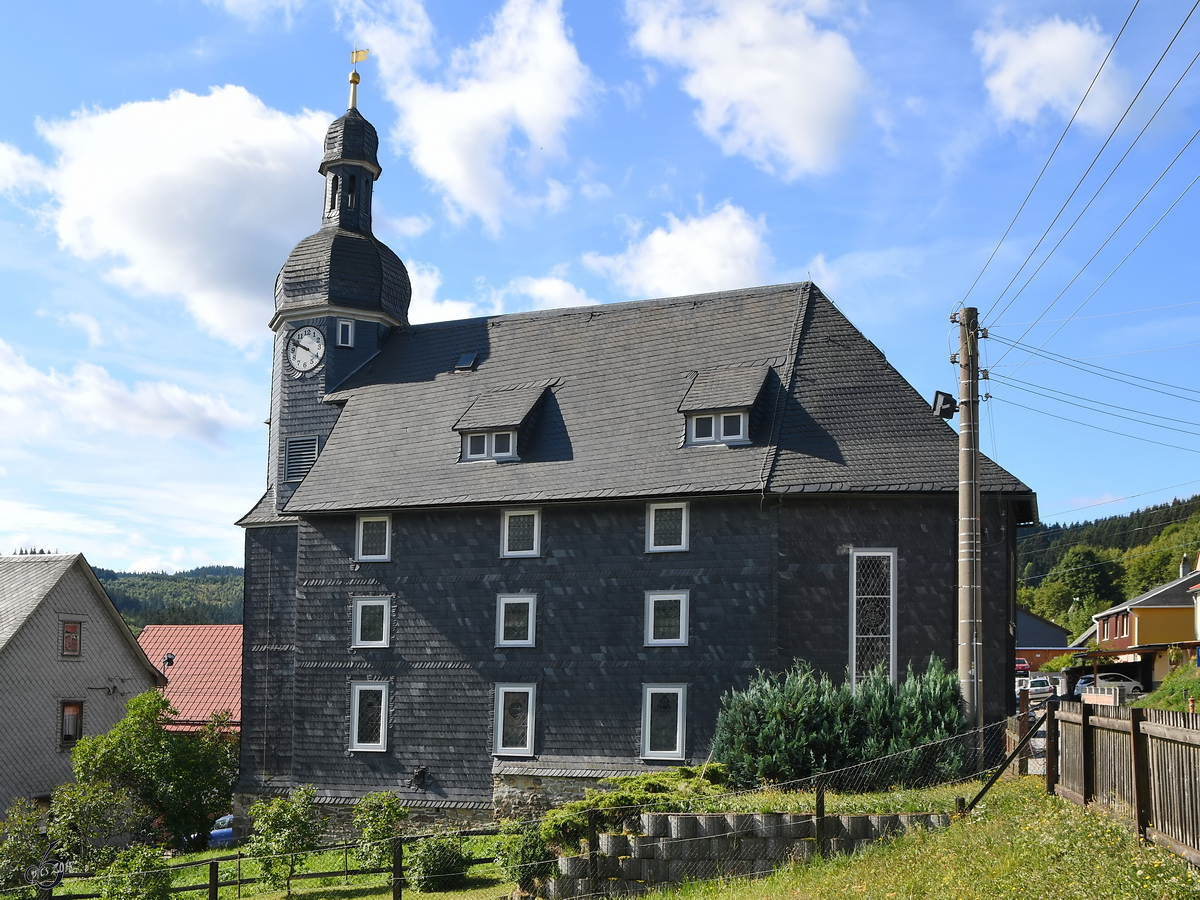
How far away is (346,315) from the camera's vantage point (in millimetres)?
32938

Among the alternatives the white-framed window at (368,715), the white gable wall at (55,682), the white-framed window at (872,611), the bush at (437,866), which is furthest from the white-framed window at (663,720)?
the white gable wall at (55,682)

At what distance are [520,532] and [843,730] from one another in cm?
903

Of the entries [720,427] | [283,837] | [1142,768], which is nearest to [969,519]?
[720,427]

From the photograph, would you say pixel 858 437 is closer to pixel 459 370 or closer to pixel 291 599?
pixel 459 370

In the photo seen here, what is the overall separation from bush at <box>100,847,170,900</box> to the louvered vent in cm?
1339

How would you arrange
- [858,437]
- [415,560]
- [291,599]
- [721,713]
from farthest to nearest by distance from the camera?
[291,599] → [415,560] → [858,437] → [721,713]

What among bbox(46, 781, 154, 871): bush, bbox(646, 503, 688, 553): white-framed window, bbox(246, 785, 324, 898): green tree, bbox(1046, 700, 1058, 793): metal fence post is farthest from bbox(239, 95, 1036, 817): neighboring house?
bbox(1046, 700, 1058, 793): metal fence post


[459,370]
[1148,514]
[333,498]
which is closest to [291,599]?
[333,498]

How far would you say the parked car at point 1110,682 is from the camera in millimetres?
45700

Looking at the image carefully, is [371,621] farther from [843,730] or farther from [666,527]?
[843,730]

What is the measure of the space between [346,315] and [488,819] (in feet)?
47.6

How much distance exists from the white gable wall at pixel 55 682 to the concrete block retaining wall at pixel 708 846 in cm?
2344

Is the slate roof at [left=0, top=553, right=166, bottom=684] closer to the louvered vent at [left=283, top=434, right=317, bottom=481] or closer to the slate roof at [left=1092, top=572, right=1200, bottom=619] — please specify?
the louvered vent at [left=283, top=434, right=317, bottom=481]

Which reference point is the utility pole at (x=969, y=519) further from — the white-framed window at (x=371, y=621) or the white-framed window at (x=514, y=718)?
the white-framed window at (x=371, y=621)
